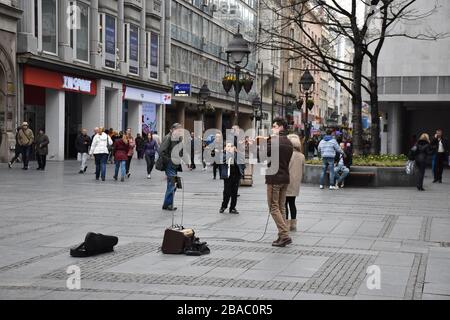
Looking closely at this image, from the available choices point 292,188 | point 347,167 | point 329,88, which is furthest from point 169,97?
point 329,88

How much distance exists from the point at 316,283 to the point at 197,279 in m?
1.34

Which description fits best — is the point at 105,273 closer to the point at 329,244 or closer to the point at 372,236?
the point at 329,244

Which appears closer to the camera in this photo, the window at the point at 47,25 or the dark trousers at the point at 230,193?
the dark trousers at the point at 230,193

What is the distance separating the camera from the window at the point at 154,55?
1839 inches

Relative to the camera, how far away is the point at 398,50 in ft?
127

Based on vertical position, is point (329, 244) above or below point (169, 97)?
below

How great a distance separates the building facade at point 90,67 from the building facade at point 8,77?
0.79 metres

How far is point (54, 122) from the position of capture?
3497cm

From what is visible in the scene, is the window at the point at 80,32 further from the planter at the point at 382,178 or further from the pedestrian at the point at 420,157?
the pedestrian at the point at 420,157

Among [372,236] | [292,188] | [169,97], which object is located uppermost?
[169,97]

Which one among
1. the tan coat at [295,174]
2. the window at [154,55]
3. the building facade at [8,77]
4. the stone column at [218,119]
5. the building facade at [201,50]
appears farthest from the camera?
the stone column at [218,119]

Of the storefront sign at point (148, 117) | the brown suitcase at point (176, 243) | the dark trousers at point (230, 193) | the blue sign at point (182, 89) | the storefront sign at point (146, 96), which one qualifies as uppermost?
the blue sign at point (182, 89)

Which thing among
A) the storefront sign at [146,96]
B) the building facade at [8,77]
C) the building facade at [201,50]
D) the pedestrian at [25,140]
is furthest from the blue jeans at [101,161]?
the building facade at [201,50]

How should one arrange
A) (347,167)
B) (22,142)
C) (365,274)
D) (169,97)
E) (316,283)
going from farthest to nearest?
(169,97) → (22,142) → (347,167) → (365,274) → (316,283)
